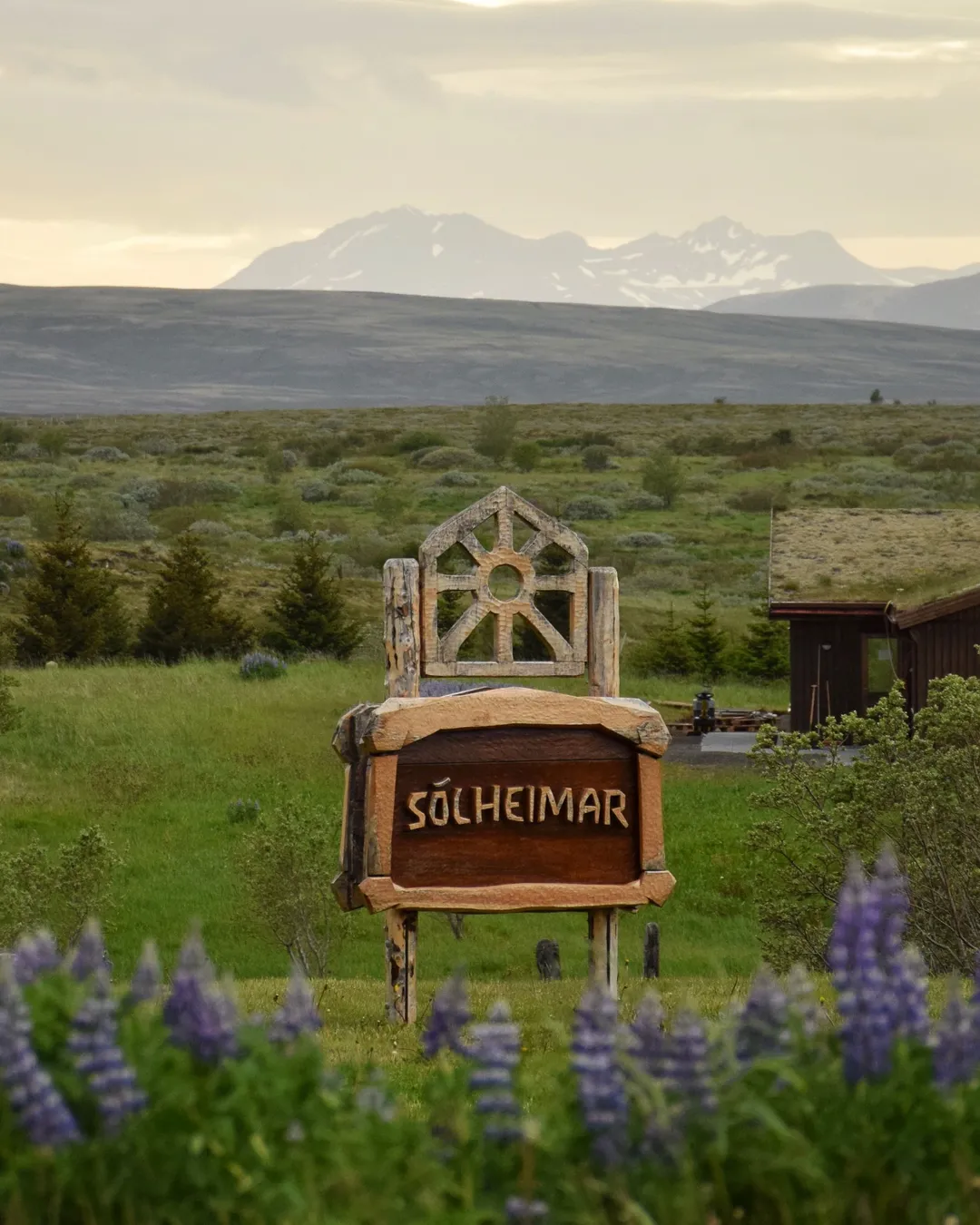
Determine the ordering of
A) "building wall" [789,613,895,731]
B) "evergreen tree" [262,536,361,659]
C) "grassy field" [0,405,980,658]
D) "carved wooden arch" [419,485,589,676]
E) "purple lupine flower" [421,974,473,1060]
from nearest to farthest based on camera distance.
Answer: "purple lupine flower" [421,974,473,1060], "carved wooden arch" [419,485,589,676], "building wall" [789,613,895,731], "evergreen tree" [262,536,361,659], "grassy field" [0,405,980,658]

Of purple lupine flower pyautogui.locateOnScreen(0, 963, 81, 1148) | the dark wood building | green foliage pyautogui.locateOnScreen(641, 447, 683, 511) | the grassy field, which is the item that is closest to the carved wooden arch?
purple lupine flower pyautogui.locateOnScreen(0, 963, 81, 1148)

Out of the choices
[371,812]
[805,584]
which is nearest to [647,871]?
[371,812]

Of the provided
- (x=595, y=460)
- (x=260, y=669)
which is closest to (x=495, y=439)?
(x=595, y=460)

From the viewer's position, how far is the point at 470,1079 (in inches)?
160

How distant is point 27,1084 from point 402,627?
21.6 feet

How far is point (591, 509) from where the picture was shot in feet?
251

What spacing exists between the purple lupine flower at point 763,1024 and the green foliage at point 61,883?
14.0 meters

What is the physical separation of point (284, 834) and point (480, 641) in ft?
84.3

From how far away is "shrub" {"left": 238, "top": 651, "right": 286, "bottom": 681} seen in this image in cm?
3516

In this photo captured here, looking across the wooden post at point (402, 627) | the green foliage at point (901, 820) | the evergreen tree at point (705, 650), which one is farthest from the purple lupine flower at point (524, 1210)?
the evergreen tree at point (705, 650)

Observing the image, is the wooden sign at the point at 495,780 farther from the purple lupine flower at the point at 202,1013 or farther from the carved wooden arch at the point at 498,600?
the purple lupine flower at the point at 202,1013

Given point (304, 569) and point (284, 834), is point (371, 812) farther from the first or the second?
point (304, 569)

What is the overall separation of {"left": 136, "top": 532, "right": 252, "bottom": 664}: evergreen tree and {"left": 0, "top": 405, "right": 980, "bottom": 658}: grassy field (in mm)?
4079

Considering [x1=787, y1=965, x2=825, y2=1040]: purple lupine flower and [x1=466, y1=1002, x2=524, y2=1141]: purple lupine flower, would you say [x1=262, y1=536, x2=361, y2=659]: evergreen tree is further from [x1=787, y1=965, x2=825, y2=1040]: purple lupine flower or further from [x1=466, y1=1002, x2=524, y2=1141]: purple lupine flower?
[x1=466, y1=1002, x2=524, y2=1141]: purple lupine flower
